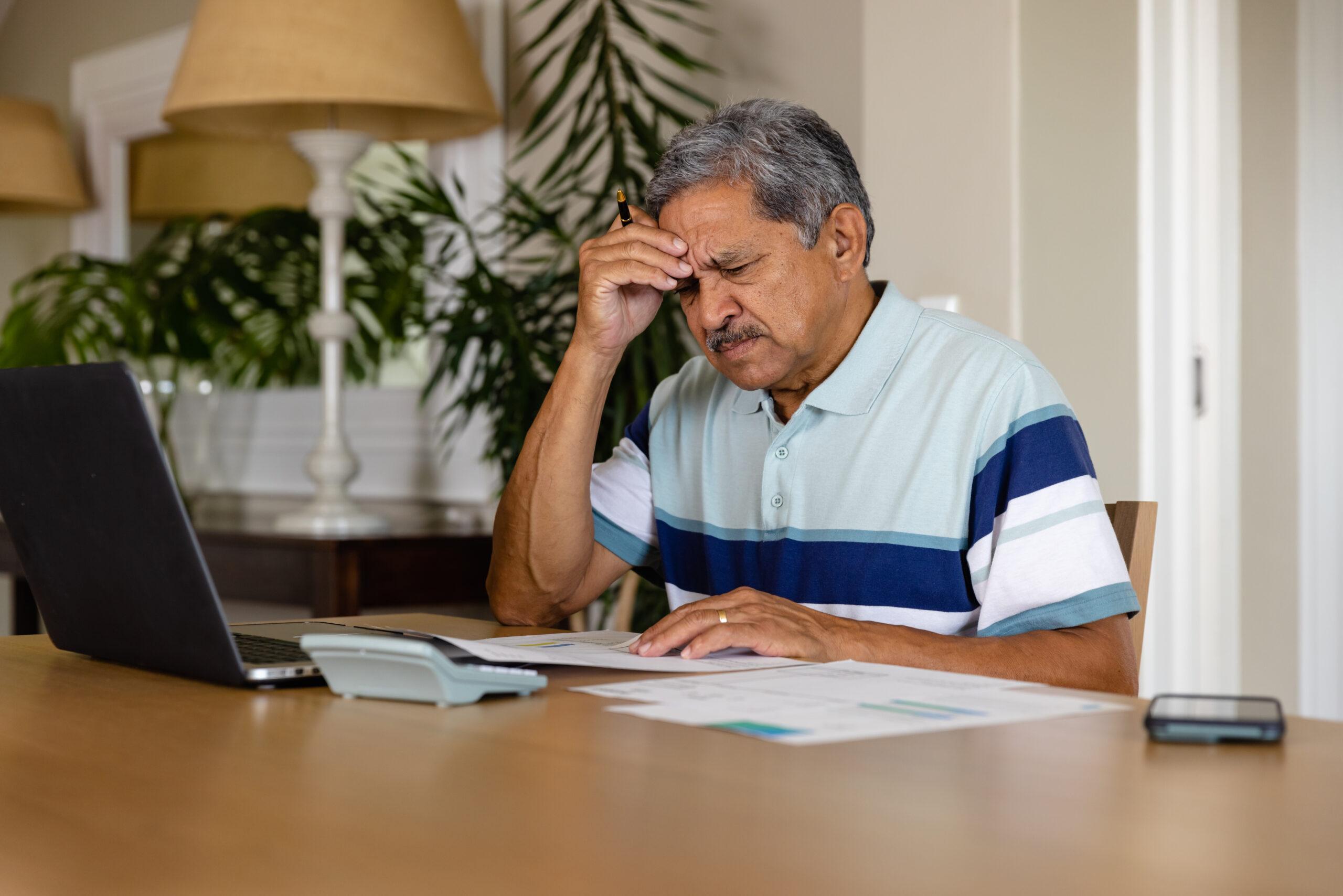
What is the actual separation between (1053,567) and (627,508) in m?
0.64

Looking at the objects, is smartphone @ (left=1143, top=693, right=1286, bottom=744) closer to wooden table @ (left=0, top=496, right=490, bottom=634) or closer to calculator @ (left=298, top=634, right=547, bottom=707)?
calculator @ (left=298, top=634, right=547, bottom=707)

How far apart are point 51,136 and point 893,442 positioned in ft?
11.2

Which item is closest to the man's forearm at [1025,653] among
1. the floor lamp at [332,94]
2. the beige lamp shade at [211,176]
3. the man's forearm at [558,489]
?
the man's forearm at [558,489]

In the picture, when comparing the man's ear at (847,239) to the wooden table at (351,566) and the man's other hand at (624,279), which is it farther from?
the wooden table at (351,566)

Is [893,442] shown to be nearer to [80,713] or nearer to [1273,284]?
[80,713]

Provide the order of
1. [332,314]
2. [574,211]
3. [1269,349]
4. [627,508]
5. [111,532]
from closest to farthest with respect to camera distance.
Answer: [111,532] → [627,508] → [1269,349] → [332,314] → [574,211]

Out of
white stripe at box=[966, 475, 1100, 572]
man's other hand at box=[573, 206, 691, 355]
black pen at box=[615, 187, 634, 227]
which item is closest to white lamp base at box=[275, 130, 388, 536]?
man's other hand at box=[573, 206, 691, 355]

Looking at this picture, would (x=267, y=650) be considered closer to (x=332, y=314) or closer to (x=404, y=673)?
(x=404, y=673)

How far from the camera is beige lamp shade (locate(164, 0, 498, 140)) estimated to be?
2.73 metres

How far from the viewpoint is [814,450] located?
5.38ft

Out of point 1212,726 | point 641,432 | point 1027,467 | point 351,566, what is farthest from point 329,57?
point 1212,726

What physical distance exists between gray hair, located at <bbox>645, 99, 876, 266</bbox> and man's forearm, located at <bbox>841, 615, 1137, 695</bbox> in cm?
52

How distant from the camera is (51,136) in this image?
418 centimetres

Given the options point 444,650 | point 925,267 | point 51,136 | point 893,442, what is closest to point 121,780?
point 444,650
